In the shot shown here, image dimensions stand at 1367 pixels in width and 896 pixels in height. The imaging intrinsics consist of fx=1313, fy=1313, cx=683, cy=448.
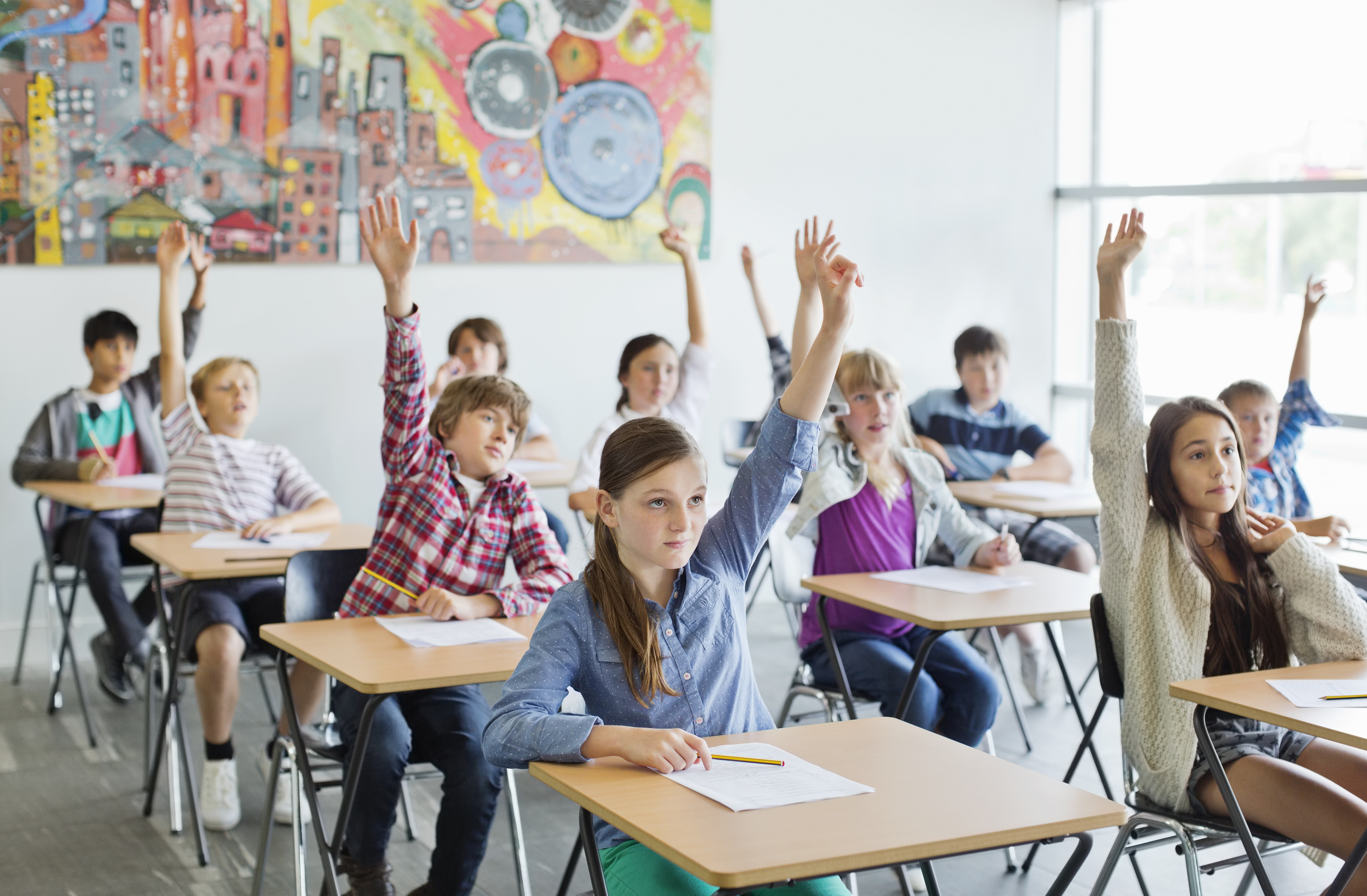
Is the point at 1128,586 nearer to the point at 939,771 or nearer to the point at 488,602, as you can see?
the point at 939,771

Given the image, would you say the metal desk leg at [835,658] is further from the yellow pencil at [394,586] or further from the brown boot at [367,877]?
the brown boot at [367,877]

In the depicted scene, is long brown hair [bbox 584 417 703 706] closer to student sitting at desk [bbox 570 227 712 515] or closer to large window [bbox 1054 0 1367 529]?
student sitting at desk [bbox 570 227 712 515]

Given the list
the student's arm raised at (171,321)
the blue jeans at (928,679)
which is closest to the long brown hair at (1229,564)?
the blue jeans at (928,679)

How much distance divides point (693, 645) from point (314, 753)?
38.4 inches

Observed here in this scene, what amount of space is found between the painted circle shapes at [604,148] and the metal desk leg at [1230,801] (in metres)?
4.02

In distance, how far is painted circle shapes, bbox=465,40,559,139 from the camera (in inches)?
212

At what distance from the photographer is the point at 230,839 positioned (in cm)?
320

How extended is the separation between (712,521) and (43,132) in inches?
144

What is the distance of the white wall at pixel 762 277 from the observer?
492 cm

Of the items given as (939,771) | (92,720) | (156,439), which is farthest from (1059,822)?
(156,439)

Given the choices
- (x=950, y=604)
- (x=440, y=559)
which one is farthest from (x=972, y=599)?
(x=440, y=559)

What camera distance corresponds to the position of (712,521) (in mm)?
2061

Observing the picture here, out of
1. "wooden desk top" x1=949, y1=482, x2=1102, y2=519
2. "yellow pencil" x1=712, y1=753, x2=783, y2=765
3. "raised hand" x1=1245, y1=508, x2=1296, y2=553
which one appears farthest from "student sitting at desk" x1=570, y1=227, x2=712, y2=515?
"yellow pencil" x1=712, y1=753, x2=783, y2=765

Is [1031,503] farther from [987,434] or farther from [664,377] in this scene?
[664,377]
